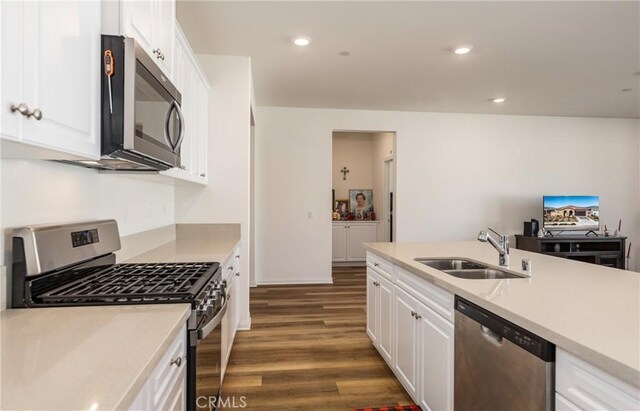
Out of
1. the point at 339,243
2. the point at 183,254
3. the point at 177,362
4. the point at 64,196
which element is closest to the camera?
the point at 177,362

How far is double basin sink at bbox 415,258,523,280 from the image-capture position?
2058 mm

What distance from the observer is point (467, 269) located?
2.30 metres

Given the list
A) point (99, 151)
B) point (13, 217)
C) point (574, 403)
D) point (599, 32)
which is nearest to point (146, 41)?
point (99, 151)

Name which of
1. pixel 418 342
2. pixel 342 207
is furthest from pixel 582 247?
pixel 418 342

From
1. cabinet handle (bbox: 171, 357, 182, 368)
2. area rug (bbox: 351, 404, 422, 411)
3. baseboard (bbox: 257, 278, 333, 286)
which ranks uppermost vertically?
cabinet handle (bbox: 171, 357, 182, 368)

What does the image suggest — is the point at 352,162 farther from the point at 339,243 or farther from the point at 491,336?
the point at 491,336

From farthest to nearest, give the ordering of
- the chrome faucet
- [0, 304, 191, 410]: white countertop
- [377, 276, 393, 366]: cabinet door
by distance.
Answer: [377, 276, 393, 366]: cabinet door → the chrome faucet → [0, 304, 191, 410]: white countertop

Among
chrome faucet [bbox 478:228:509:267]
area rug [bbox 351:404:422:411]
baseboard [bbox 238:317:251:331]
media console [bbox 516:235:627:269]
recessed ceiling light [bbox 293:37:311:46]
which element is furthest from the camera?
media console [bbox 516:235:627:269]

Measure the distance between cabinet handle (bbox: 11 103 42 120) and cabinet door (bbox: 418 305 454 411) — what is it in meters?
1.69

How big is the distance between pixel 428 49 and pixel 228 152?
2107 millimetres

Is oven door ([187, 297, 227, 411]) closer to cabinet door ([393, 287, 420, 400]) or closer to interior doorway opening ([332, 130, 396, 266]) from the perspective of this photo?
cabinet door ([393, 287, 420, 400])

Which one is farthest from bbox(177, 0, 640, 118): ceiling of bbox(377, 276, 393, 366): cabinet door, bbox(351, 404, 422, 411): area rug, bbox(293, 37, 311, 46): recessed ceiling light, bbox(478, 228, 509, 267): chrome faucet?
bbox(351, 404, 422, 411): area rug

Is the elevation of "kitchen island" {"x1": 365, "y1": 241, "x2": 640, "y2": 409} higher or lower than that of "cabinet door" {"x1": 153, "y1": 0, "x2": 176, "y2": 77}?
lower

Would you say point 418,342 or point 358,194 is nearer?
point 418,342
